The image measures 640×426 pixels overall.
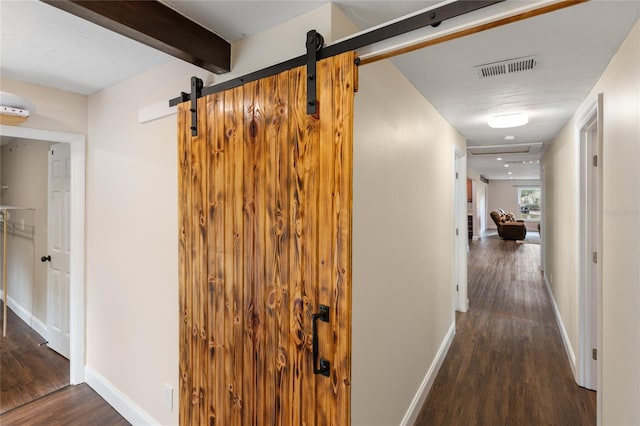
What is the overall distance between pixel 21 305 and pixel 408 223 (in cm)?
506

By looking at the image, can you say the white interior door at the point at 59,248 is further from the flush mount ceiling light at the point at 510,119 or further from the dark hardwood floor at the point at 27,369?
the flush mount ceiling light at the point at 510,119

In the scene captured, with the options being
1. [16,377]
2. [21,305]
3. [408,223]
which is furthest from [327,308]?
[21,305]

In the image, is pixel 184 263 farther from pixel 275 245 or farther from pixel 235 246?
pixel 275 245

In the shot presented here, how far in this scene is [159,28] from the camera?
1.29 metres

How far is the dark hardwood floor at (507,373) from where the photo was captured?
2.29 metres

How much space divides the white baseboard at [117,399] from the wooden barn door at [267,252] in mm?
675

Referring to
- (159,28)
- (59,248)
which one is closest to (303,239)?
(159,28)

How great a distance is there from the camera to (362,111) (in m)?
1.43

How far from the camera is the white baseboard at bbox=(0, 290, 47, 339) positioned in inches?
140

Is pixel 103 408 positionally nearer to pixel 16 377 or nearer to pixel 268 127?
pixel 16 377

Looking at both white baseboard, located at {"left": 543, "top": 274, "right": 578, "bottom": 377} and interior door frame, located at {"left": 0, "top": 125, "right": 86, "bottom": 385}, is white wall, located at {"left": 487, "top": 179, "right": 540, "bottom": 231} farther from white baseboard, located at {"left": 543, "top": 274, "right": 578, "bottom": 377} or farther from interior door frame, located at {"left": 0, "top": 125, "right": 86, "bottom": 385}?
interior door frame, located at {"left": 0, "top": 125, "right": 86, "bottom": 385}

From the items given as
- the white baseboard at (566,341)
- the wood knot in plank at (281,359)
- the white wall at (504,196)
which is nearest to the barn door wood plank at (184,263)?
the wood knot in plank at (281,359)

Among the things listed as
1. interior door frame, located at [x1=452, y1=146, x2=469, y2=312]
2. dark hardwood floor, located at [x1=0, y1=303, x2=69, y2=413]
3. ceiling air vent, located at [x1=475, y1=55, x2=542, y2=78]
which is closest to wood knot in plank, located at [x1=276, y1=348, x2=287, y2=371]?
ceiling air vent, located at [x1=475, y1=55, x2=542, y2=78]

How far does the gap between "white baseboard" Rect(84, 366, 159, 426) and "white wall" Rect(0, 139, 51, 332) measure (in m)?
1.56
